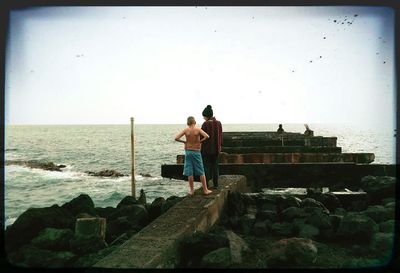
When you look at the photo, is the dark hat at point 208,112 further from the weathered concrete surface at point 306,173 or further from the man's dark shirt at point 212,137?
the weathered concrete surface at point 306,173

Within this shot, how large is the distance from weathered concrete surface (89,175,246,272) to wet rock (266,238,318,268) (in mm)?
1240

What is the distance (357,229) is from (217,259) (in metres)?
2.59

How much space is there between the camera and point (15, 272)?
5.39 m

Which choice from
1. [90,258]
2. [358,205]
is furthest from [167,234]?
[358,205]

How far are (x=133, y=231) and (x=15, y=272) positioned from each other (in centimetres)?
200

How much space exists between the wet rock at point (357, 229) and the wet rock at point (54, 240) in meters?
4.31

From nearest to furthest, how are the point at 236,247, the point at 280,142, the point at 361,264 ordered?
the point at 361,264, the point at 236,247, the point at 280,142

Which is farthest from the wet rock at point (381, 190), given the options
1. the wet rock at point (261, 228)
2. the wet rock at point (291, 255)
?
the wet rock at point (291, 255)

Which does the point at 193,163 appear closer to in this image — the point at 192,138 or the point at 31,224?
the point at 192,138

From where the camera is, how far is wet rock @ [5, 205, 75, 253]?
683 cm

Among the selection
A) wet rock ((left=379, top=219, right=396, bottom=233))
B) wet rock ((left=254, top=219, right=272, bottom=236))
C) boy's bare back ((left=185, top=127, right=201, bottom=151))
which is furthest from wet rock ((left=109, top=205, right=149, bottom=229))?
wet rock ((left=379, top=219, right=396, bottom=233))

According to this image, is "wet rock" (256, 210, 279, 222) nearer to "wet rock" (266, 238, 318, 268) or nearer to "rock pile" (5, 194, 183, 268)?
"rock pile" (5, 194, 183, 268)

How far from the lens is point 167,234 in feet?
17.8

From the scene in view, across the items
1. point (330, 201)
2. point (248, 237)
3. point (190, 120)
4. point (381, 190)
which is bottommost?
point (248, 237)
